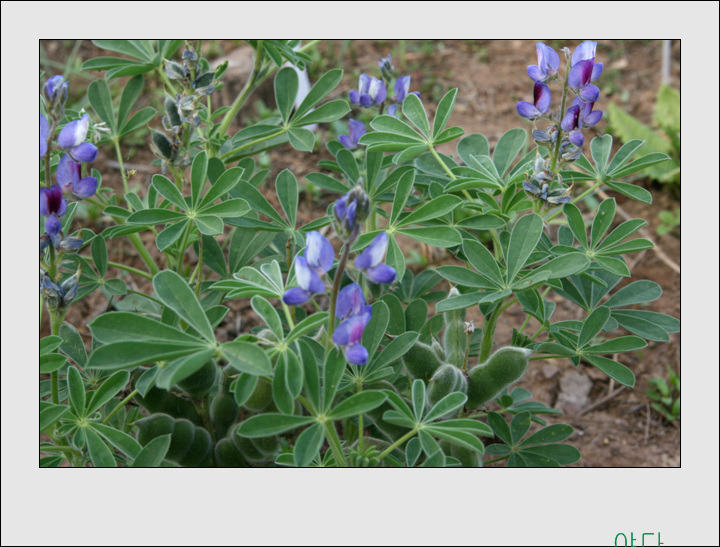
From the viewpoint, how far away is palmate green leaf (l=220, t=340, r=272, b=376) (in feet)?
3.90

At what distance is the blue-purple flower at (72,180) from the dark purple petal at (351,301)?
74cm

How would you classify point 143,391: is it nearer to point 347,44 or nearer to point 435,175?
point 435,175

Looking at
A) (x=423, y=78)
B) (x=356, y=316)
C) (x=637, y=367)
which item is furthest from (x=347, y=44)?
(x=356, y=316)

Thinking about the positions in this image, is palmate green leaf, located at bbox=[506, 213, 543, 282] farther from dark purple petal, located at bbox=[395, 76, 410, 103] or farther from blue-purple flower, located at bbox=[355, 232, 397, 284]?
dark purple petal, located at bbox=[395, 76, 410, 103]

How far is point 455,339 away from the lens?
1733 millimetres

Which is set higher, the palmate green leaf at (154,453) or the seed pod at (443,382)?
the seed pod at (443,382)

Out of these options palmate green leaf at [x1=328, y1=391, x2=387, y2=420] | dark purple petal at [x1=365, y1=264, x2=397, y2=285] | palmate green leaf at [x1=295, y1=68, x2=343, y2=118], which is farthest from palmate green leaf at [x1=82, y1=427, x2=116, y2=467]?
palmate green leaf at [x1=295, y1=68, x2=343, y2=118]

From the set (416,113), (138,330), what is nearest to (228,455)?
(138,330)

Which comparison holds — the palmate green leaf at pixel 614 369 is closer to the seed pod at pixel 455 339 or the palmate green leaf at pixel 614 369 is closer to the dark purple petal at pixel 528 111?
the seed pod at pixel 455 339

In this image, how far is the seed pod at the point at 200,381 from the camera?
1.58 meters

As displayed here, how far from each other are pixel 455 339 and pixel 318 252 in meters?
0.67

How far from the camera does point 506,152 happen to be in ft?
6.37

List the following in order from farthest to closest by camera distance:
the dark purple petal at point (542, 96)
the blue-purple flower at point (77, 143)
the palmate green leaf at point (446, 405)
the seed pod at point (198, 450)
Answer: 1. the seed pod at point (198, 450)
2. the dark purple petal at point (542, 96)
3. the blue-purple flower at point (77, 143)
4. the palmate green leaf at point (446, 405)

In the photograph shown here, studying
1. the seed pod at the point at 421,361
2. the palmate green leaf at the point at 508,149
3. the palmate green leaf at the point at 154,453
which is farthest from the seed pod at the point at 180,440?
the palmate green leaf at the point at 508,149
